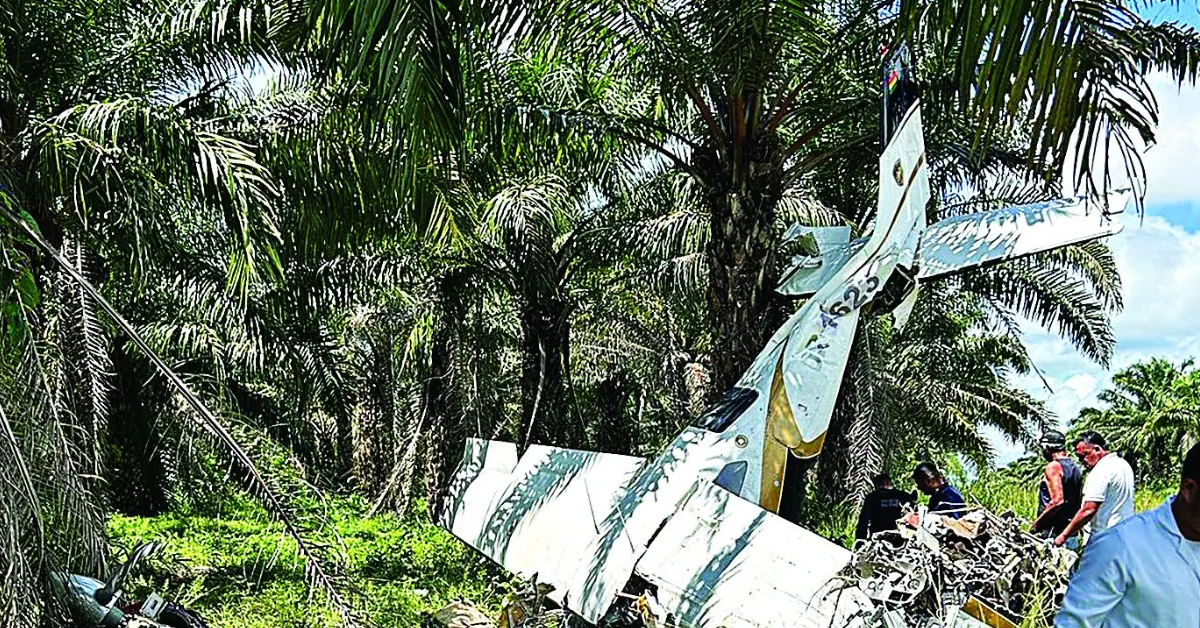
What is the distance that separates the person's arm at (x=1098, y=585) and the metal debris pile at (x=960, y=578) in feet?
12.4

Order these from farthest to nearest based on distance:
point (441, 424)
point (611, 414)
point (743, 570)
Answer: point (611, 414)
point (441, 424)
point (743, 570)

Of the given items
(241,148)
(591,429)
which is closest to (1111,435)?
(591,429)

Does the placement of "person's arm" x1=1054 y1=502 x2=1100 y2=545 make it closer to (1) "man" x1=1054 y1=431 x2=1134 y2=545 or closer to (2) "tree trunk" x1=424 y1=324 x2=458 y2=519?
(1) "man" x1=1054 y1=431 x2=1134 y2=545

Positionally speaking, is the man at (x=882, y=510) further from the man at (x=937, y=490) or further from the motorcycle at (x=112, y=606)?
the motorcycle at (x=112, y=606)

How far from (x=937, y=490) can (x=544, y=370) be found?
26.1 ft

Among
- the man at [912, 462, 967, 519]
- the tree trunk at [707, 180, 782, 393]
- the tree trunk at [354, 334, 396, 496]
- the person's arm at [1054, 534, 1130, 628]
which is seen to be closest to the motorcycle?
the person's arm at [1054, 534, 1130, 628]

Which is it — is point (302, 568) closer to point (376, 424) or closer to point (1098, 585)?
point (1098, 585)

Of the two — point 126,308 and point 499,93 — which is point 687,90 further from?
point 126,308

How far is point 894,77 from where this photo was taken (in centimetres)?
859

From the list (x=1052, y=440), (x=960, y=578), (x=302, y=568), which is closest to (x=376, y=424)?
(x=302, y=568)

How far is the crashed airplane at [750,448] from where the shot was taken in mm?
8383

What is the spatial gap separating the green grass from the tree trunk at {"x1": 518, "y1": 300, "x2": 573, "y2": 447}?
2046mm

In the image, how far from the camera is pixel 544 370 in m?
16.7

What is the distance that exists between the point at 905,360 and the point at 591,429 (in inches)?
277
